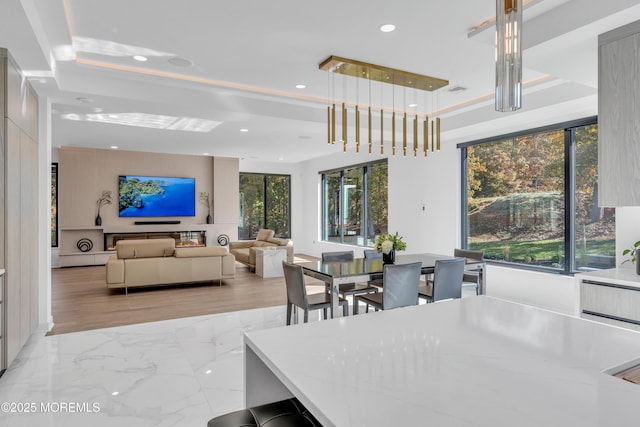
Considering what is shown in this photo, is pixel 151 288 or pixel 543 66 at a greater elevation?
pixel 543 66

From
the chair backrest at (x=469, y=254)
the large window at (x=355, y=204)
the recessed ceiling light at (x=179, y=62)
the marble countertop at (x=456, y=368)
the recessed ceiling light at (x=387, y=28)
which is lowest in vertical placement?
the chair backrest at (x=469, y=254)

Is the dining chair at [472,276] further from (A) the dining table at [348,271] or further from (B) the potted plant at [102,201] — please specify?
(B) the potted plant at [102,201]

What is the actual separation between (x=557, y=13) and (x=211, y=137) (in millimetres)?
6192

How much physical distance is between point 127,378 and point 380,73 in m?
3.71

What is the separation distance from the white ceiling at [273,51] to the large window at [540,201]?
472 millimetres

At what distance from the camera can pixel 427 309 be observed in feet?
6.28

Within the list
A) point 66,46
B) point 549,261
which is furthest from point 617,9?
point 66,46

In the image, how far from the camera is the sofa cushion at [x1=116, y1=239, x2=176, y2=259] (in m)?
6.28

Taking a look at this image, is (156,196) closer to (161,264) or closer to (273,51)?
(161,264)

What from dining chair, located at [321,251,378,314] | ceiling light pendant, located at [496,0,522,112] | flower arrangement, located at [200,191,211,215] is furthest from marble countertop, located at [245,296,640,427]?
flower arrangement, located at [200,191,211,215]

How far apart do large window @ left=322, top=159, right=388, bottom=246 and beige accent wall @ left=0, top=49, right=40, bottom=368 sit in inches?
252

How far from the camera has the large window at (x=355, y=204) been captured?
891 cm

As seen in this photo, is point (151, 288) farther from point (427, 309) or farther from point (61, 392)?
point (427, 309)

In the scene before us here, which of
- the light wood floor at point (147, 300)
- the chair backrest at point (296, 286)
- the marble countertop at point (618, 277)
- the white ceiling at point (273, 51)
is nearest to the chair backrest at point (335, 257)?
the chair backrest at point (296, 286)
